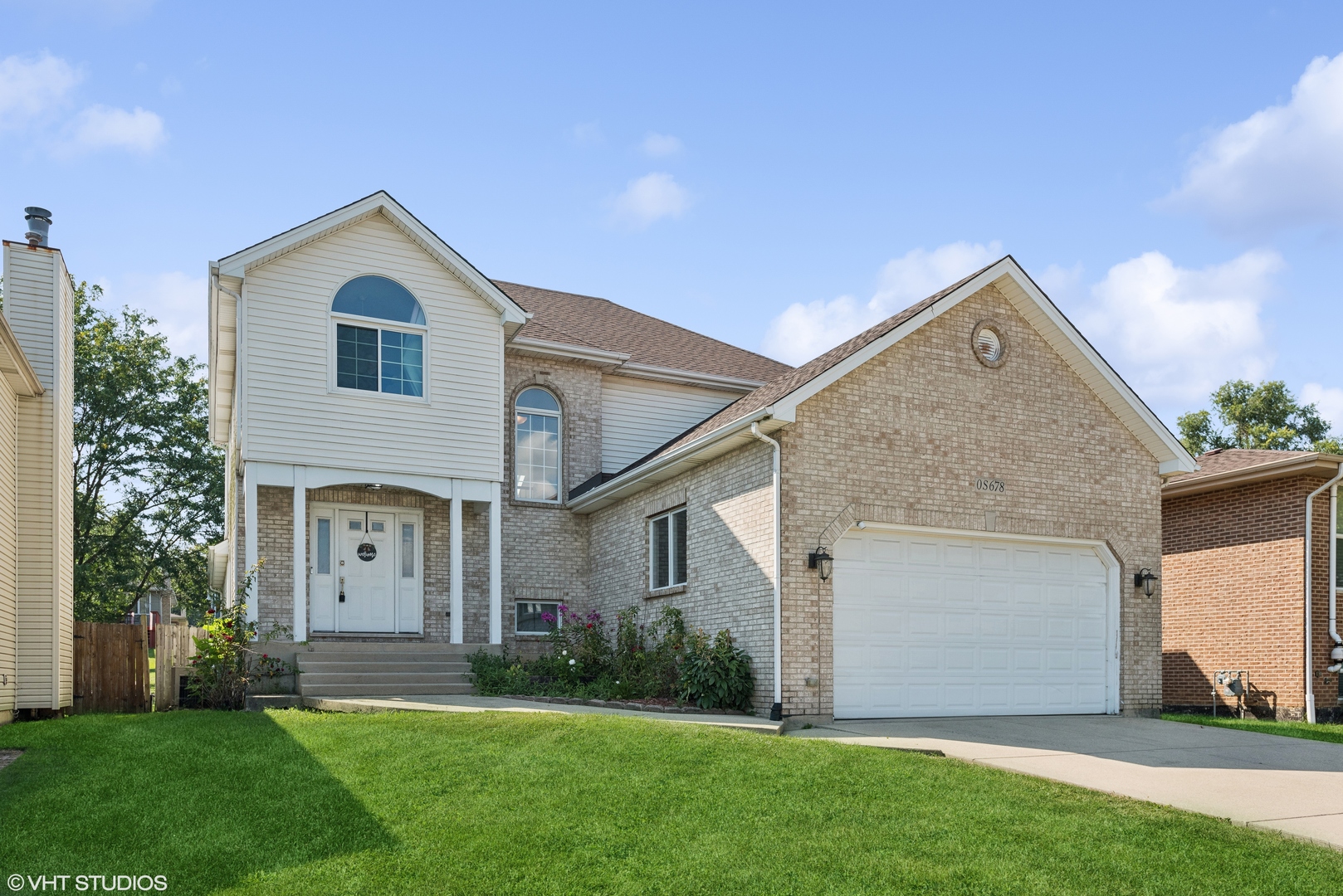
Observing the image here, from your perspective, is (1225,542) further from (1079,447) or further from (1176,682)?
(1079,447)

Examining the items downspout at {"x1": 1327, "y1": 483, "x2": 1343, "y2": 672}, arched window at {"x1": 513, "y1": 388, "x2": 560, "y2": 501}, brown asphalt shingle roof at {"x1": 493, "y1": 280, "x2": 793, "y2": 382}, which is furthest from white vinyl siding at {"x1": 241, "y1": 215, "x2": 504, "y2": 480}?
downspout at {"x1": 1327, "y1": 483, "x2": 1343, "y2": 672}

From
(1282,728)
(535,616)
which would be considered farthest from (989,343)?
(535,616)

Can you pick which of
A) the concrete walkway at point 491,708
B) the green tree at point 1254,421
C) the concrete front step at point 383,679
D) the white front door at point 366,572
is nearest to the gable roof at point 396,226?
the white front door at point 366,572

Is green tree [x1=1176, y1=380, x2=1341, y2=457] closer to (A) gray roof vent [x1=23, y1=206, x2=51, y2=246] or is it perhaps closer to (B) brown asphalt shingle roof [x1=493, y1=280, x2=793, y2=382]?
(B) brown asphalt shingle roof [x1=493, y1=280, x2=793, y2=382]

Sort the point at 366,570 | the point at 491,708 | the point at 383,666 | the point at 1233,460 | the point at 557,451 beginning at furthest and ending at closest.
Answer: the point at 557,451, the point at 1233,460, the point at 366,570, the point at 383,666, the point at 491,708

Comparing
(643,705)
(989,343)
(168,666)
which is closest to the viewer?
(643,705)

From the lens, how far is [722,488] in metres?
14.4

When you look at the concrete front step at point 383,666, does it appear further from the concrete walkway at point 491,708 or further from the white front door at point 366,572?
the white front door at point 366,572

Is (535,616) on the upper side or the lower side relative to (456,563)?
lower

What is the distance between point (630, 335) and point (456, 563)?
6.68m

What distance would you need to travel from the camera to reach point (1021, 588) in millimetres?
14484

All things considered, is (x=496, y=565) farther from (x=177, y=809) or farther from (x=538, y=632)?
(x=177, y=809)

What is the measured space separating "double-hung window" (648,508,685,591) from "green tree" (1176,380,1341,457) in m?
27.7

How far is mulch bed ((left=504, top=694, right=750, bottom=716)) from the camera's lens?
42.4 feet
